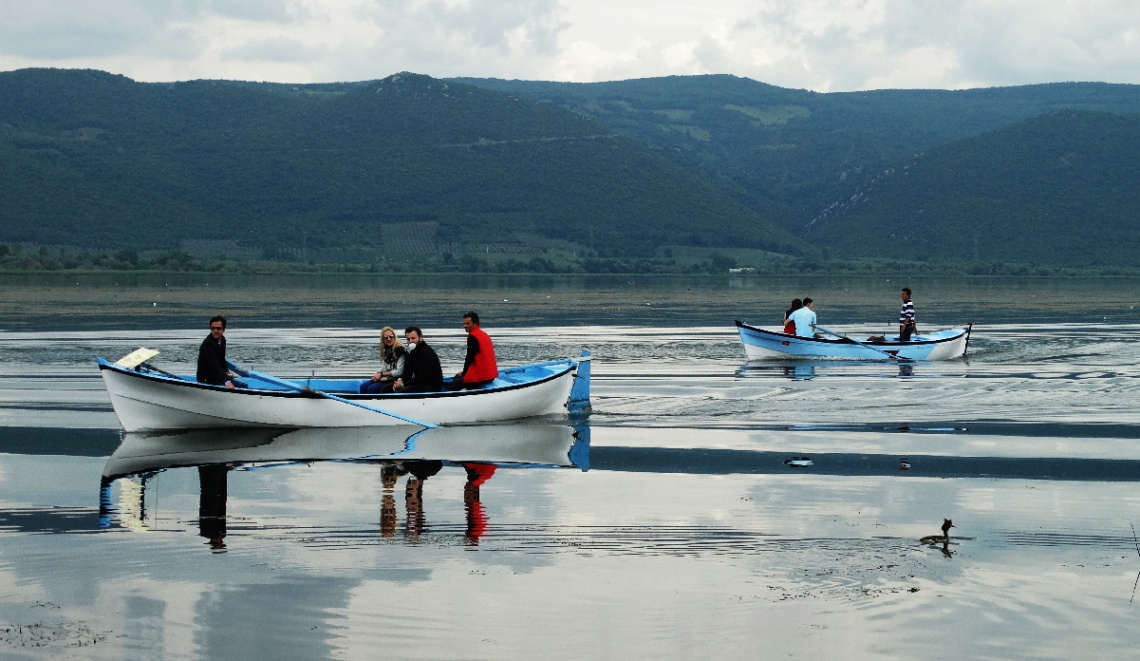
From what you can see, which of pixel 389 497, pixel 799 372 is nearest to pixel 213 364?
pixel 389 497

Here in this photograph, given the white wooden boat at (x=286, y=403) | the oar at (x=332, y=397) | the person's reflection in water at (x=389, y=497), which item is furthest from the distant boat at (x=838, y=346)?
the person's reflection in water at (x=389, y=497)

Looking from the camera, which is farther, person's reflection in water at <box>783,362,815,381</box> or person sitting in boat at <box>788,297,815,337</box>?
person sitting in boat at <box>788,297,815,337</box>

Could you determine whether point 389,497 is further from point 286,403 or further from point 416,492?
point 286,403

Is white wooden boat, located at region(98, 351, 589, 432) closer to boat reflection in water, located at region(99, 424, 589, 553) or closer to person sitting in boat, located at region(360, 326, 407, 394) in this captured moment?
boat reflection in water, located at region(99, 424, 589, 553)

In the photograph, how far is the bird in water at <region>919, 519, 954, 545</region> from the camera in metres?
12.8

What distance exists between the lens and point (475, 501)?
14.9 m

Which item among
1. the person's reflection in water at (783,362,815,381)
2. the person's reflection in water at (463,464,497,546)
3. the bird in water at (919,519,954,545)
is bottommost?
the person's reflection in water at (463,464,497,546)

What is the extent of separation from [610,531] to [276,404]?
8.46 metres

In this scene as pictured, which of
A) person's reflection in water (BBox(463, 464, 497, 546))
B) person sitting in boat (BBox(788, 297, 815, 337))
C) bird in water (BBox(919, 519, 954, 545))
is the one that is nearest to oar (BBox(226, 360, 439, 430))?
person's reflection in water (BBox(463, 464, 497, 546))

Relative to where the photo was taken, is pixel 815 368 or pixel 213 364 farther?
pixel 815 368

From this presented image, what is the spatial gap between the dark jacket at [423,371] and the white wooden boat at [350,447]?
62cm

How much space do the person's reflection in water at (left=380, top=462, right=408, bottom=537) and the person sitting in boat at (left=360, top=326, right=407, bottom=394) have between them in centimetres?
383

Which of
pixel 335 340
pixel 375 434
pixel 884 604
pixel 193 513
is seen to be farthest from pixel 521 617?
pixel 335 340

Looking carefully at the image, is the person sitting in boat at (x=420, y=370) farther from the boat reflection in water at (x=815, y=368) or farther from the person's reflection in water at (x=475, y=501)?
the boat reflection in water at (x=815, y=368)
